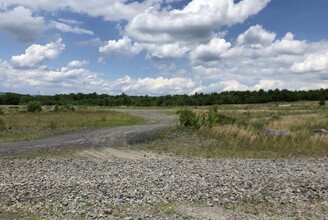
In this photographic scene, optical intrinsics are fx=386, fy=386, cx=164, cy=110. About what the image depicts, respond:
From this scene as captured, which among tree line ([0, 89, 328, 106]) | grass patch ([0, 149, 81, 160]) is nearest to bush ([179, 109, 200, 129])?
grass patch ([0, 149, 81, 160])

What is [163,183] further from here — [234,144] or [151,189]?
[234,144]

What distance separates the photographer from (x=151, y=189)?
10.5m

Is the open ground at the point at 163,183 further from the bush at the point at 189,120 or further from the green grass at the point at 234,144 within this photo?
the bush at the point at 189,120

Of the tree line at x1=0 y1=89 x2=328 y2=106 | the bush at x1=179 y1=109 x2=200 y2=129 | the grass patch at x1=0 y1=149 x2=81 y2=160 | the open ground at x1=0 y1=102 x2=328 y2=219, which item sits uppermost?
the tree line at x1=0 y1=89 x2=328 y2=106

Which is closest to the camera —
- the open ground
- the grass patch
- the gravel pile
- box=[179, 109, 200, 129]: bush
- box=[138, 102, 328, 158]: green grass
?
the open ground

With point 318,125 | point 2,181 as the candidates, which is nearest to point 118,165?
point 2,181

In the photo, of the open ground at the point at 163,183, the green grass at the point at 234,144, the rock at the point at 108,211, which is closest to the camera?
the rock at the point at 108,211

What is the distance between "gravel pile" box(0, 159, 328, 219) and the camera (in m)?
8.92

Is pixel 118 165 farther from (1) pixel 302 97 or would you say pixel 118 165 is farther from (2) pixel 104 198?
(1) pixel 302 97

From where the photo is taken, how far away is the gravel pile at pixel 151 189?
29.3 feet

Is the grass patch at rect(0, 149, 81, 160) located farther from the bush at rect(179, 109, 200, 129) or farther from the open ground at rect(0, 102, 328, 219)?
the bush at rect(179, 109, 200, 129)

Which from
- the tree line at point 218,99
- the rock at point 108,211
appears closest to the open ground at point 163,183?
the rock at point 108,211

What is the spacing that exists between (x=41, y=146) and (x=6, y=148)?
1.86 meters

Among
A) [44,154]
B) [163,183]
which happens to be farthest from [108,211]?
[44,154]
